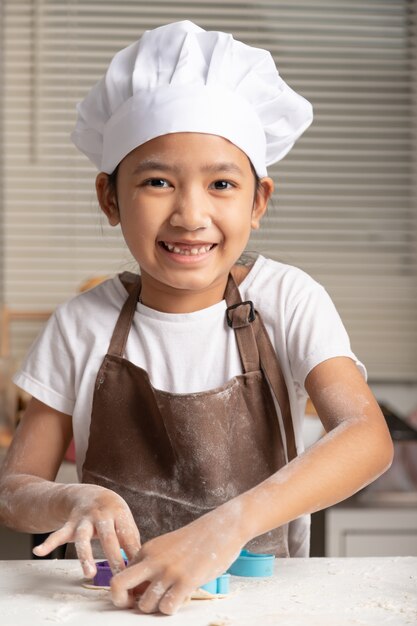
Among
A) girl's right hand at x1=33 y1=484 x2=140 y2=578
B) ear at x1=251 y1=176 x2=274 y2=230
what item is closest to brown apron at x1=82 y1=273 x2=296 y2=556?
ear at x1=251 y1=176 x2=274 y2=230

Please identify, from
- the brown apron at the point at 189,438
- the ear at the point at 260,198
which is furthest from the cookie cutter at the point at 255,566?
the ear at the point at 260,198

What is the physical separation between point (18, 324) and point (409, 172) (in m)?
1.24

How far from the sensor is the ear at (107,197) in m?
1.28

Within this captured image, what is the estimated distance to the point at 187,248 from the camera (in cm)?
119

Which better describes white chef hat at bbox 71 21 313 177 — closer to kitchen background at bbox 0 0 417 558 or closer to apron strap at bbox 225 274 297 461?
apron strap at bbox 225 274 297 461

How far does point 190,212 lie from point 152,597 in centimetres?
46

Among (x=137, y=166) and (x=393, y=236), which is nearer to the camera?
(x=137, y=166)

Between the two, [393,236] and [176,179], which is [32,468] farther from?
[393,236]

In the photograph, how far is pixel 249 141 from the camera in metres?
1.23

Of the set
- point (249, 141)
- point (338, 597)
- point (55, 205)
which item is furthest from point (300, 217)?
point (338, 597)

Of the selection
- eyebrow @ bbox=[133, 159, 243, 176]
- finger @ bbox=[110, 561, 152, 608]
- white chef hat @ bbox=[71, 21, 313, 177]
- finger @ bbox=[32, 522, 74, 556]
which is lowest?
finger @ bbox=[110, 561, 152, 608]

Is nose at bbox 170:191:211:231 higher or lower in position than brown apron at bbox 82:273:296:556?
higher

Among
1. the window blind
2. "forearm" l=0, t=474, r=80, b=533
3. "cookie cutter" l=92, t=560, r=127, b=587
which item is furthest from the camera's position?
the window blind

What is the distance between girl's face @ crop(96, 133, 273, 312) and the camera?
1156 mm
